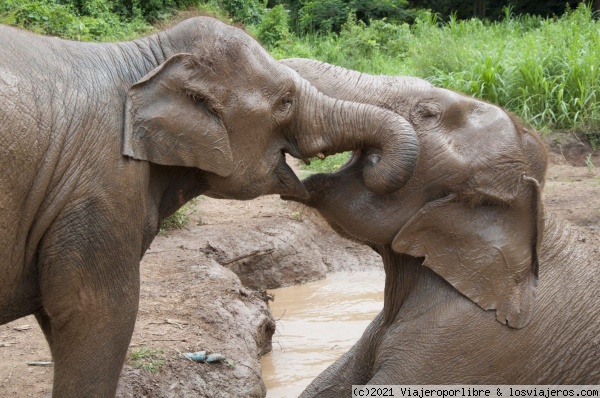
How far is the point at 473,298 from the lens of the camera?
4.29 m

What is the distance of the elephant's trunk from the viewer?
12.8 feet

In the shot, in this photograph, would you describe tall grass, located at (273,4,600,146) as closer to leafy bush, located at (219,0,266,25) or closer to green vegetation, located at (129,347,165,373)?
leafy bush, located at (219,0,266,25)

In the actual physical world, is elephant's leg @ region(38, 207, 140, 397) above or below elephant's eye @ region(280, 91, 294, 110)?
below

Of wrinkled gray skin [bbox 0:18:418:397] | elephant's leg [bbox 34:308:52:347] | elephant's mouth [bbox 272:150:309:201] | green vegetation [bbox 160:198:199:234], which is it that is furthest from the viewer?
green vegetation [bbox 160:198:199:234]

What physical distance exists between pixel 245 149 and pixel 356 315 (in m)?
4.09

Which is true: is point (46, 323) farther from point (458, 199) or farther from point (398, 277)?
point (458, 199)

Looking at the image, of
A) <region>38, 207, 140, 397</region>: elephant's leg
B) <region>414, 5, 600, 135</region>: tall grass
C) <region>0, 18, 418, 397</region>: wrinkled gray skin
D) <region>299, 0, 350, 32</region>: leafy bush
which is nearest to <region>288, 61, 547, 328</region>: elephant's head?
<region>0, 18, 418, 397</region>: wrinkled gray skin

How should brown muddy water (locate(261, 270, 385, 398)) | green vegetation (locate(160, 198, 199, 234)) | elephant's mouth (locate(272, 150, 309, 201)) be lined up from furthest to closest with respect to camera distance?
green vegetation (locate(160, 198, 199, 234))
brown muddy water (locate(261, 270, 385, 398))
elephant's mouth (locate(272, 150, 309, 201))

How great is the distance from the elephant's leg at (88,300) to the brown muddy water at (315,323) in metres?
2.44

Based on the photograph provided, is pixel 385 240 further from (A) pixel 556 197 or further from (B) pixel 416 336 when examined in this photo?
(A) pixel 556 197

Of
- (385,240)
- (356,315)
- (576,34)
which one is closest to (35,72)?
(385,240)

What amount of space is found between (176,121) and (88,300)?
2.53 ft

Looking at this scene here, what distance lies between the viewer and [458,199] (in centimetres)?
429

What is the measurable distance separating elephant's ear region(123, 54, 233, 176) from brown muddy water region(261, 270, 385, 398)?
2.65m
